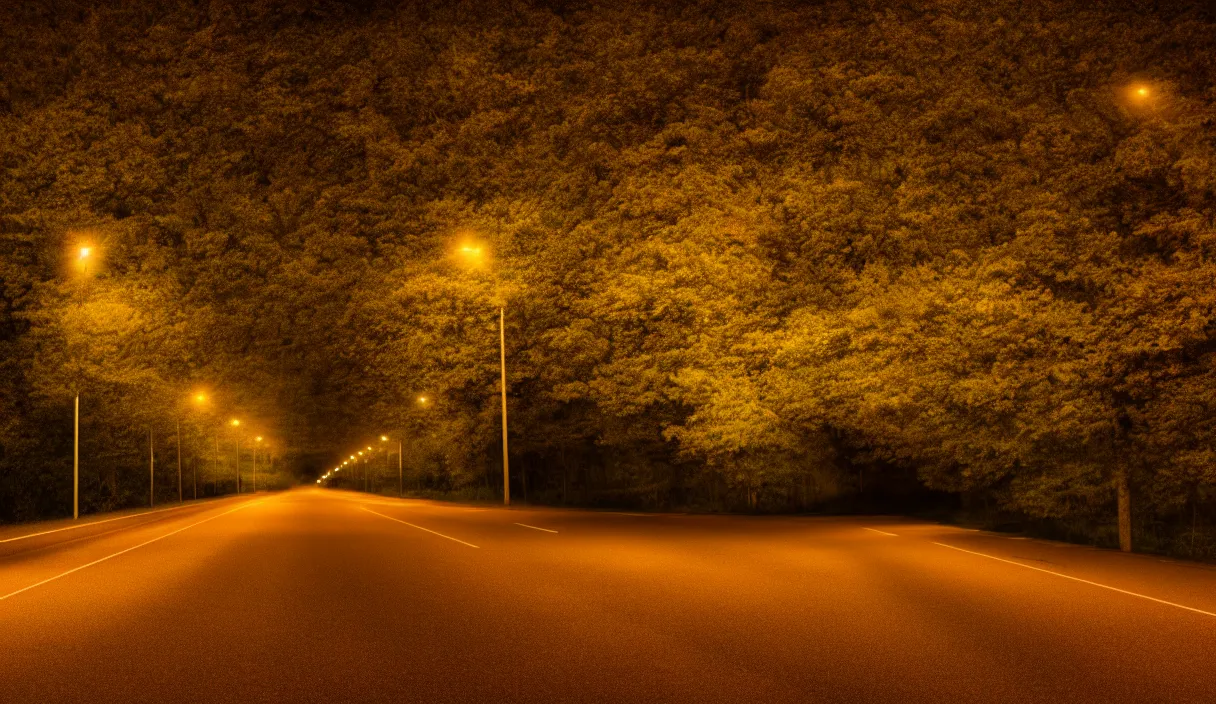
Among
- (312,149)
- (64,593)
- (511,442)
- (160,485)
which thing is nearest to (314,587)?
(64,593)

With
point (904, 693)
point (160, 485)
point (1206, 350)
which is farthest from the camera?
point (160, 485)

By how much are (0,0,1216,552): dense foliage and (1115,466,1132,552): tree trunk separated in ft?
1.13

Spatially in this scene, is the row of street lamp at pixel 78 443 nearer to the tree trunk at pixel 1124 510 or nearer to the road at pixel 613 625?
the road at pixel 613 625

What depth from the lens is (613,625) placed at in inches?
352

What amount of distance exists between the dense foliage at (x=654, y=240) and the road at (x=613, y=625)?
4.99 m

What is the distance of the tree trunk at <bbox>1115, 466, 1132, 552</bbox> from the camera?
18.0 meters

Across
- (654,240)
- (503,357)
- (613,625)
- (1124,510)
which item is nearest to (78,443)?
(503,357)

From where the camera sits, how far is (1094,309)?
18.3 meters

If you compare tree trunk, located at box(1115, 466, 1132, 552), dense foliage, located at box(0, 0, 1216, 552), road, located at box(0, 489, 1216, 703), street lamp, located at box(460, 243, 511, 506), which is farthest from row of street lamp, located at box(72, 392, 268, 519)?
tree trunk, located at box(1115, 466, 1132, 552)

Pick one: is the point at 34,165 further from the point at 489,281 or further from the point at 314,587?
the point at 314,587

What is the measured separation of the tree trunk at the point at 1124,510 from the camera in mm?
18047

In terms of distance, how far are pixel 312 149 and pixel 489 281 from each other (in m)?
20.7

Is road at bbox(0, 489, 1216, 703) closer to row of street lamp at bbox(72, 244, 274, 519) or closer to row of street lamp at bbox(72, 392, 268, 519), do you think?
row of street lamp at bbox(72, 244, 274, 519)

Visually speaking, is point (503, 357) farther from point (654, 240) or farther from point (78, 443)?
point (78, 443)
